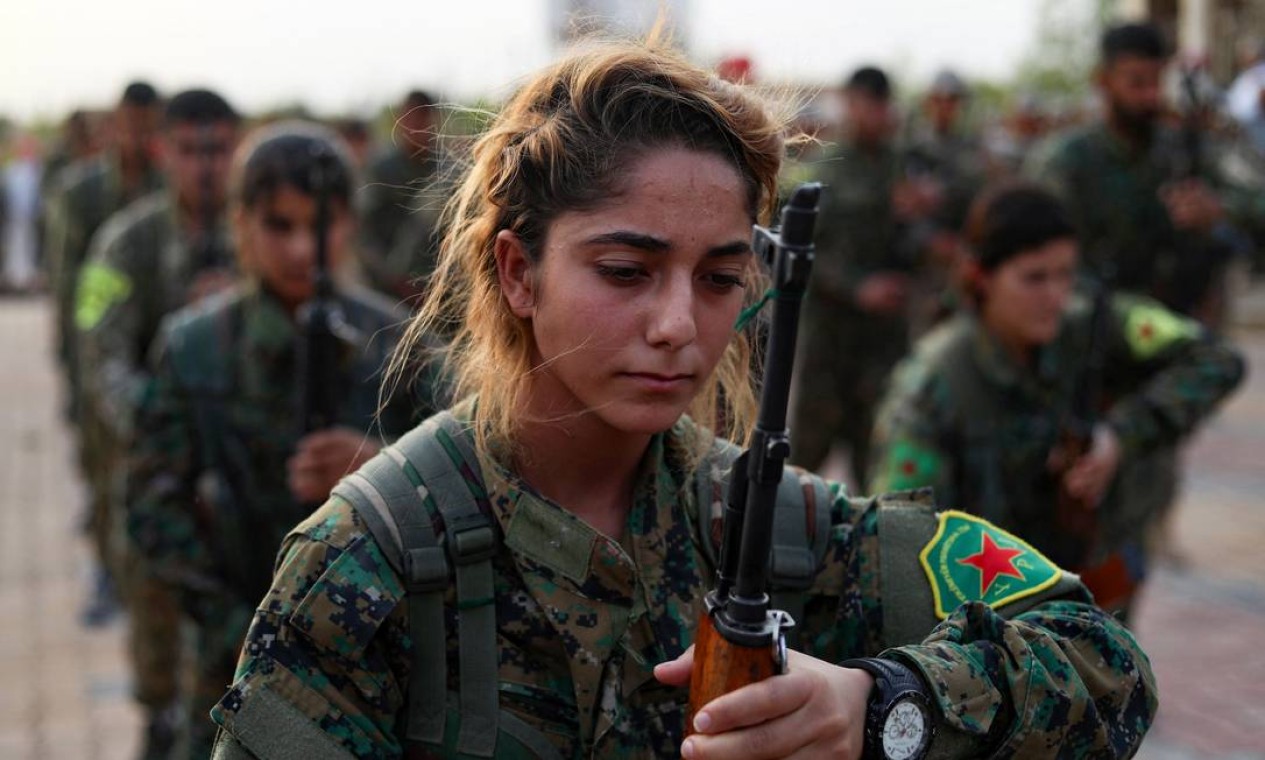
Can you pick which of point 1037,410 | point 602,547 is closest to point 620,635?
point 602,547

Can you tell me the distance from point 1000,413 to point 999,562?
218 centimetres

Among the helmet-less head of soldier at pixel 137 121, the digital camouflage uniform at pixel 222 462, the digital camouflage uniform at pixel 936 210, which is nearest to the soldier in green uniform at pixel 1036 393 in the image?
the digital camouflage uniform at pixel 222 462

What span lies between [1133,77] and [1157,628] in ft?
7.43

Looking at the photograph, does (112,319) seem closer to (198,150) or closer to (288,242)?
(198,150)

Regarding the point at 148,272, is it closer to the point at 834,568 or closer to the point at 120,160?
the point at 120,160

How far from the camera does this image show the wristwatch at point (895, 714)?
176 centimetres

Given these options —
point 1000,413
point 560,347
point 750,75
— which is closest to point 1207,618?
point 1000,413

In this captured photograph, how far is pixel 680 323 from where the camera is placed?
73.0 inches

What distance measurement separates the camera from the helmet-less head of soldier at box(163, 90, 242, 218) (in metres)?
5.92

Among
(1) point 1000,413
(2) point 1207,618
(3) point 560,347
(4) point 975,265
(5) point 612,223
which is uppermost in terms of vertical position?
(5) point 612,223

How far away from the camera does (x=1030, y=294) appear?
425cm

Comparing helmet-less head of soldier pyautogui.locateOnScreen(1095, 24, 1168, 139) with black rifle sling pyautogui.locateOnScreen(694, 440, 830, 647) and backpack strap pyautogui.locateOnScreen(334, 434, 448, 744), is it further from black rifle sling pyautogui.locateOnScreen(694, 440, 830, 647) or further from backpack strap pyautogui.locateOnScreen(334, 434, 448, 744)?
backpack strap pyautogui.locateOnScreen(334, 434, 448, 744)

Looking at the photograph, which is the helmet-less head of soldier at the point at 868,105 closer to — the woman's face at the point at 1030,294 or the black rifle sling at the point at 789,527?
the woman's face at the point at 1030,294

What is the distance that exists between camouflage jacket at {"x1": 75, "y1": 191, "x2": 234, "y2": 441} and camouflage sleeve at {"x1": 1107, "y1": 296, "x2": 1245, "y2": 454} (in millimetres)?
3114
